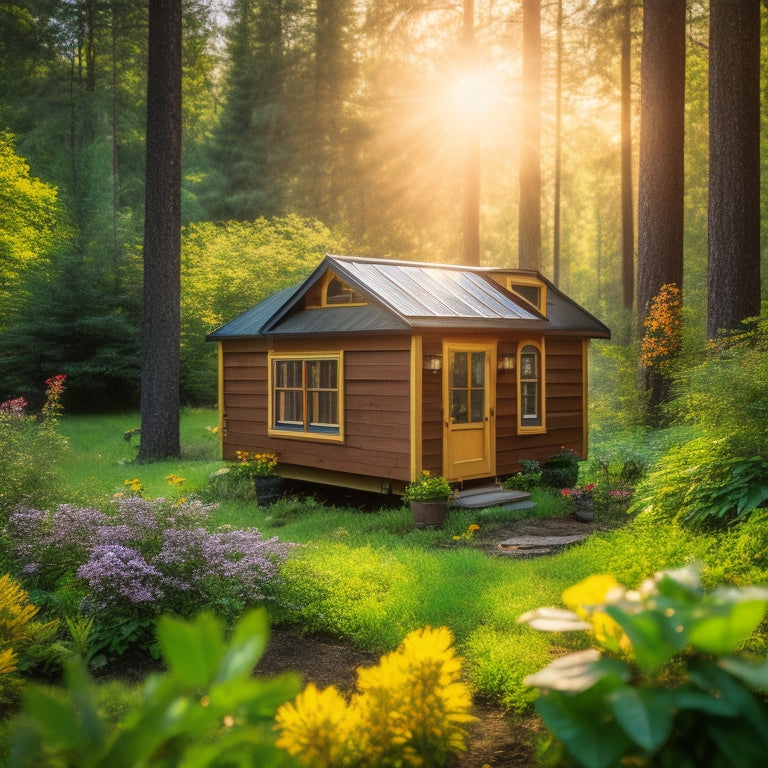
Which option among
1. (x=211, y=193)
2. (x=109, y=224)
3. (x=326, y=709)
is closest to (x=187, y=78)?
(x=211, y=193)

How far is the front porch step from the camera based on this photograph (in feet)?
33.7

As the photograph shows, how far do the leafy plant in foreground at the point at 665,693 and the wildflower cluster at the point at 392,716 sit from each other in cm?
91

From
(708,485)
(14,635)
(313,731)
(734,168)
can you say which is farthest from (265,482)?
(313,731)

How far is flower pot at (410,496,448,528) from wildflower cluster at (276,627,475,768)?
6.86 metres

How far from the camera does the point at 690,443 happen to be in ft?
25.2

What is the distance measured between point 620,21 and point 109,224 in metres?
18.2

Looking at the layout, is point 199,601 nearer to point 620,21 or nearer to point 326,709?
point 326,709

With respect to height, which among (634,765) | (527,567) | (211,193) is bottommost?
(527,567)

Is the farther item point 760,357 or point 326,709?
point 760,357

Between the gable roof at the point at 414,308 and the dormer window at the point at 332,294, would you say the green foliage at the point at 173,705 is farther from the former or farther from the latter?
the dormer window at the point at 332,294

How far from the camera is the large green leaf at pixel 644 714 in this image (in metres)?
1.18

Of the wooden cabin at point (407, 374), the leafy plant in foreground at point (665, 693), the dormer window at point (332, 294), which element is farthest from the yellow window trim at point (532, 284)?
the leafy plant in foreground at point (665, 693)

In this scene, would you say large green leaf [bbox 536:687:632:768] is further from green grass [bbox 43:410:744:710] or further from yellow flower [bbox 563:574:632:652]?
green grass [bbox 43:410:744:710]

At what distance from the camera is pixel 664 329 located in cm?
1260
